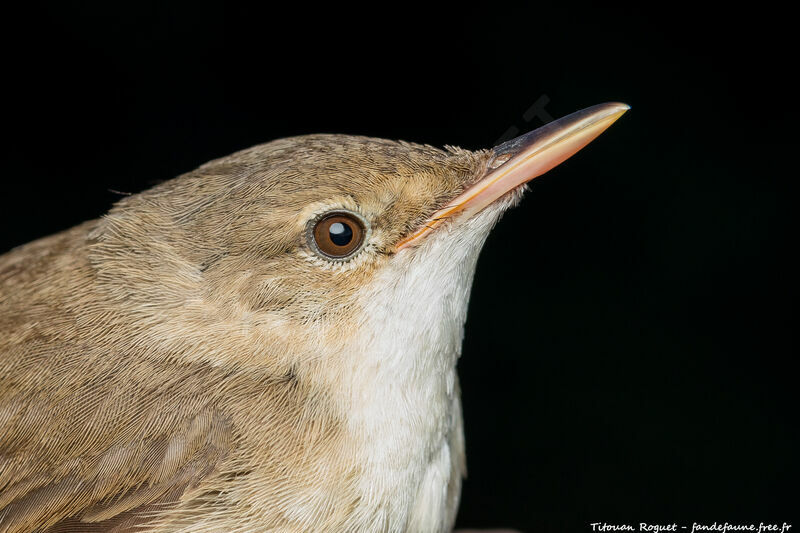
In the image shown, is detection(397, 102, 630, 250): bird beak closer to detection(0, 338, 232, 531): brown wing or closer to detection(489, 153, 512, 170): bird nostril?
detection(489, 153, 512, 170): bird nostril

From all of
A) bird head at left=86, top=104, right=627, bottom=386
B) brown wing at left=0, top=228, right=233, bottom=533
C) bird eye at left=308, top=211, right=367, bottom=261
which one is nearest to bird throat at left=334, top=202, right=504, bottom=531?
bird head at left=86, top=104, right=627, bottom=386

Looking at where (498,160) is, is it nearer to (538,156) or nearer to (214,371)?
(538,156)

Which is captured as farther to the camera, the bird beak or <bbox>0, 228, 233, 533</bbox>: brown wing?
the bird beak

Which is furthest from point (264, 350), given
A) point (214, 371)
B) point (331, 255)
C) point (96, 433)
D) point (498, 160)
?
point (498, 160)

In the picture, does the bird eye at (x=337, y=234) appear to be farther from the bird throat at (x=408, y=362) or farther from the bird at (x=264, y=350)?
the bird throat at (x=408, y=362)

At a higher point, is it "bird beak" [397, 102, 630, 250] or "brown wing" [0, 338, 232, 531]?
"bird beak" [397, 102, 630, 250]

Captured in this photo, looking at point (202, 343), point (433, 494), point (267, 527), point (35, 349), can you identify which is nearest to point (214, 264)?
point (202, 343)

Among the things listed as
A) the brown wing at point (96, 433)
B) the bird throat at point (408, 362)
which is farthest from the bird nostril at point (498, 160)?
the brown wing at point (96, 433)
